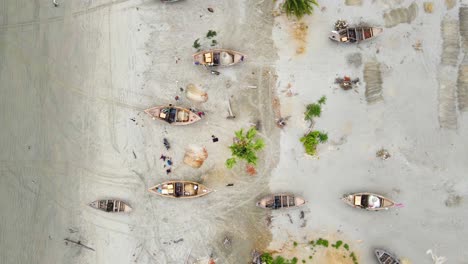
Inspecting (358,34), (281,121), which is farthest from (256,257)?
(358,34)

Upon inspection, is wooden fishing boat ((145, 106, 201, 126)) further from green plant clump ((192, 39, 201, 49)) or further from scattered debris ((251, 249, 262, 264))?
scattered debris ((251, 249, 262, 264))

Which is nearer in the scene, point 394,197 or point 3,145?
point 394,197

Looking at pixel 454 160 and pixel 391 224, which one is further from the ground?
pixel 454 160

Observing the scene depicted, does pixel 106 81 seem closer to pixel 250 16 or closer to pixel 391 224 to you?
pixel 250 16

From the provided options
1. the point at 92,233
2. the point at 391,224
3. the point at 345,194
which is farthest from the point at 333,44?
the point at 92,233

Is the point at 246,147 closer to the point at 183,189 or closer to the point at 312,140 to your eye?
the point at 312,140

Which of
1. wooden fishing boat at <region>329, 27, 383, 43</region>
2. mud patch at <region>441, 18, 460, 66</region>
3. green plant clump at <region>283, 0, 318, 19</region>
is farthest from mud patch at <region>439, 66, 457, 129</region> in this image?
green plant clump at <region>283, 0, 318, 19</region>

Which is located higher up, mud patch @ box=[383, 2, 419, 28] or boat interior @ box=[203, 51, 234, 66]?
mud patch @ box=[383, 2, 419, 28]
